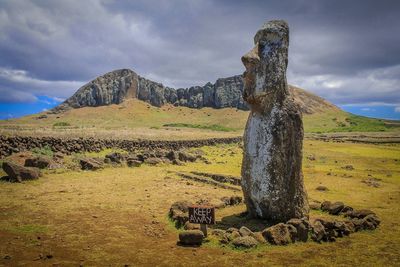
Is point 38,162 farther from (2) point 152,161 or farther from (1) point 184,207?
(1) point 184,207

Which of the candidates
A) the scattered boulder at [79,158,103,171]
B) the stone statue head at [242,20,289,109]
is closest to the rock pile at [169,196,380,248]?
the stone statue head at [242,20,289,109]

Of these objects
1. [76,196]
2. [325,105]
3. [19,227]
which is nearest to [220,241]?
[19,227]

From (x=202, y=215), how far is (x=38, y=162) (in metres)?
16.6

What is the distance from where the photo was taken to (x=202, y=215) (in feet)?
39.8

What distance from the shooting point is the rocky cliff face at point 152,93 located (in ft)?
493

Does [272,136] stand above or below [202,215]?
above

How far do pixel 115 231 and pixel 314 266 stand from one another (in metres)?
6.63

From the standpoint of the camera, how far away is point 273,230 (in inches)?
477

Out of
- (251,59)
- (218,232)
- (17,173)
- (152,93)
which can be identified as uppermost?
(152,93)

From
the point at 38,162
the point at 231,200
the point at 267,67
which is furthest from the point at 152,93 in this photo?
the point at 267,67

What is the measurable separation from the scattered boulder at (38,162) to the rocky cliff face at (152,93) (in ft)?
420

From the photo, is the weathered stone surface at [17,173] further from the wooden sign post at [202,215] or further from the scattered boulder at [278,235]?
the scattered boulder at [278,235]

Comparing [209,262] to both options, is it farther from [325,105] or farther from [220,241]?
[325,105]

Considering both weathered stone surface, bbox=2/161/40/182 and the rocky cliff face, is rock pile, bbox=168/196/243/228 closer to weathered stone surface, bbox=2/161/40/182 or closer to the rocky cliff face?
weathered stone surface, bbox=2/161/40/182
